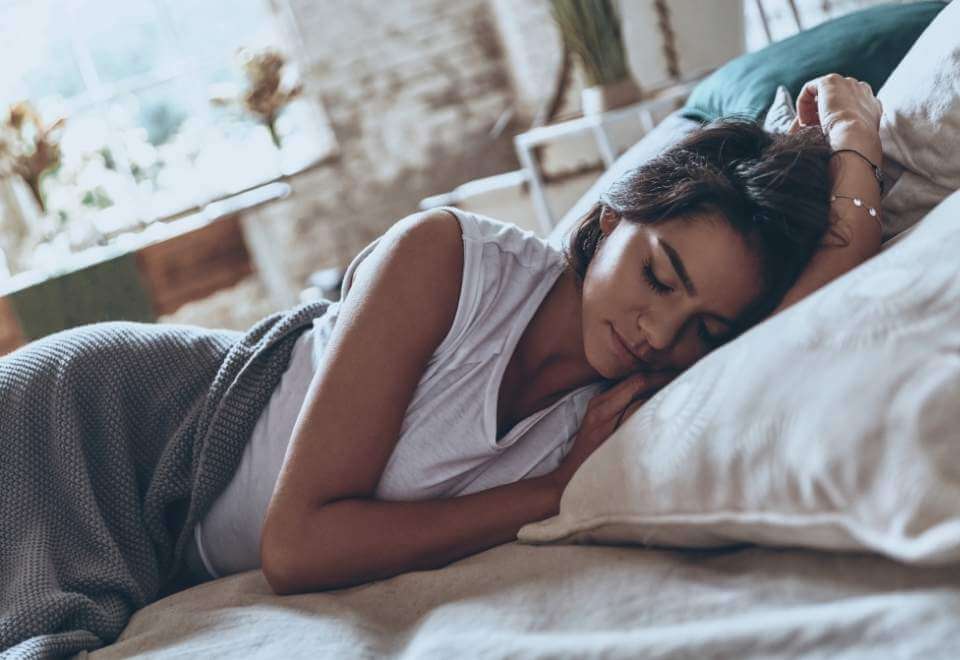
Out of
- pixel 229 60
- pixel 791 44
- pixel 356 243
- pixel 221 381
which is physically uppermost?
pixel 229 60

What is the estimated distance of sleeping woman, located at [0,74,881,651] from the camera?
4.00ft

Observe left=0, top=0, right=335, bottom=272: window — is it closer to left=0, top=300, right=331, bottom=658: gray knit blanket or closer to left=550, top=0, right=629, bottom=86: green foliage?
left=550, top=0, right=629, bottom=86: green foliage

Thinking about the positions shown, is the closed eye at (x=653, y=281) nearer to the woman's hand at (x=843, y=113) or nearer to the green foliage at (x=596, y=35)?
the woman's hand at (x=843, y=113)

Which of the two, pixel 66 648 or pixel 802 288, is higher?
pixel 802 288

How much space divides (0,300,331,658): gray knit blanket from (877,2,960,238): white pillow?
0.87 metres

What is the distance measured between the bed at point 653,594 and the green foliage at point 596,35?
2.00m

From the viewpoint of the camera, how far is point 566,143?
12.4ft

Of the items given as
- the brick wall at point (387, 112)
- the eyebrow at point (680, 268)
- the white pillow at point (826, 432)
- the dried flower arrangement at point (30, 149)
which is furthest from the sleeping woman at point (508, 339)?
the brick wall at point (387, 112)

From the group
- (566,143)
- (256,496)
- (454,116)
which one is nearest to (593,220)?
(256,496)

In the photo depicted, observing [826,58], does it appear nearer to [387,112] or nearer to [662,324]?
[662,324]

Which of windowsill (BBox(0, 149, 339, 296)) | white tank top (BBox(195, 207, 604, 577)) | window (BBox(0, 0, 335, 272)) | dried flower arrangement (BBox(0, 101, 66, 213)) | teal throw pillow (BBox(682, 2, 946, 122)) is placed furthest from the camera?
window (BBox(0, 0, 335, 272))

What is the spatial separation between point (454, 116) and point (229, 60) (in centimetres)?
124

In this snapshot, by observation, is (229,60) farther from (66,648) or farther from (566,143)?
(66,648)

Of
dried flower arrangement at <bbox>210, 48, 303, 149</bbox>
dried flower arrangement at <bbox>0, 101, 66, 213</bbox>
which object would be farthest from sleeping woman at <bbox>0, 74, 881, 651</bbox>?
dried flower arrangement at <bbox>210, 48, 303, 149</bbox>
